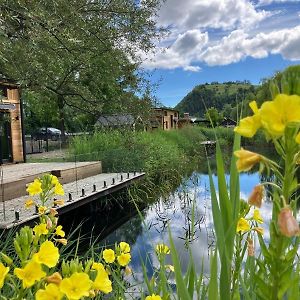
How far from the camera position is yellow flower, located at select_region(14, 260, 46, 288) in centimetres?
89

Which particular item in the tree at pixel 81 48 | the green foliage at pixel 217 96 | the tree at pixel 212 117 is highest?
the tree at pixel 81 48

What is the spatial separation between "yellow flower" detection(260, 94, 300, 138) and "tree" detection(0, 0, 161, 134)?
6813 millimetres

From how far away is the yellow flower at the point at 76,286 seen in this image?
84 centimetres

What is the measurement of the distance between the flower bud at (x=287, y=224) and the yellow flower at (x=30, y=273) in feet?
1.80

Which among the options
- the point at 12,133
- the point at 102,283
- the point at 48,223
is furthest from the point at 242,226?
the point at 12,133

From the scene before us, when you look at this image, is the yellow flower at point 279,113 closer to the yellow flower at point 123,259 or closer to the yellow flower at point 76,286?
the yellow flower at point 76,286

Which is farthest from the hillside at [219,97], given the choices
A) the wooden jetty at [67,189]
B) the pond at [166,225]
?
the pond at [166,225]

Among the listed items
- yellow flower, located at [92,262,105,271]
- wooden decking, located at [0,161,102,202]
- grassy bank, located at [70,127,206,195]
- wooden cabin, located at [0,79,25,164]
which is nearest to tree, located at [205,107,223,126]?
yellow flower, located at [92,262,105,271]

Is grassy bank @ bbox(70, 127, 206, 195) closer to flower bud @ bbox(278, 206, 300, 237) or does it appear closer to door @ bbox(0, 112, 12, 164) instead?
door @ bbox(0, 112, 12, 164)

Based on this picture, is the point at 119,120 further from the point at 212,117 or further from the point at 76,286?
the point at 76,286

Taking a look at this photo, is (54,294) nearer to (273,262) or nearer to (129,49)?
(273,262)

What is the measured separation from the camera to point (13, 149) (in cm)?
1559

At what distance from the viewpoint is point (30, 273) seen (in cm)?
91

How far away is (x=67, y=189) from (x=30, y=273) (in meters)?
9.34
